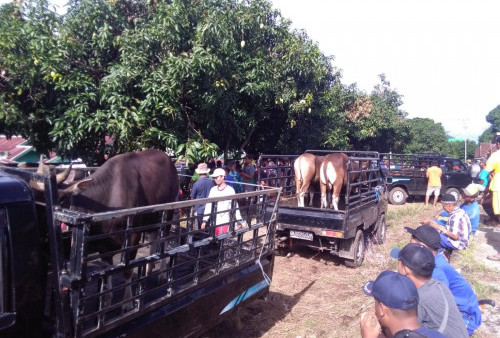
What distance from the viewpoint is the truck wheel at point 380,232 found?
27.5 ft

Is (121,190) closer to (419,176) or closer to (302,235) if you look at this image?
(302,235)

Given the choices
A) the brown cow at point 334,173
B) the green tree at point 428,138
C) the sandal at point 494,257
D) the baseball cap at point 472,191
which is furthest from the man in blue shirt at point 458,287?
the green tree at point 428,138

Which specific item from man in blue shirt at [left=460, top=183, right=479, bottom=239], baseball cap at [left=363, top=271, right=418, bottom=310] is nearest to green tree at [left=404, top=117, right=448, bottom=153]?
man in blue shirt at [left=460, top=183, right=479, bottom=239]

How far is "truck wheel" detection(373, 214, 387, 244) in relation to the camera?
837cm

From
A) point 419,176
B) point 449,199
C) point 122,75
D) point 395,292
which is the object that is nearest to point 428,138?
point 419,176

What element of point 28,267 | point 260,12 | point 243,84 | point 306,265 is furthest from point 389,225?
point 28,267

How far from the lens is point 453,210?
480cm

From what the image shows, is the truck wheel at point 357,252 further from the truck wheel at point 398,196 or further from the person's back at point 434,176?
the truck wheel at point 398,196

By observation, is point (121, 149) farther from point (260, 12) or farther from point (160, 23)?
point (260, 12)

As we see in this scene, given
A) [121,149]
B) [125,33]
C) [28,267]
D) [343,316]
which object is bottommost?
[343,316]

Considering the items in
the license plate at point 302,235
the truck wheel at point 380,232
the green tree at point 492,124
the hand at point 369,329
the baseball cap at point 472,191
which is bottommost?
the truck wheel at point 380,232

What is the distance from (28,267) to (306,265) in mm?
5562

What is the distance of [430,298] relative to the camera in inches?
88.4

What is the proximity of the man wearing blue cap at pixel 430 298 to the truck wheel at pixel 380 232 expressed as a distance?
627cm
